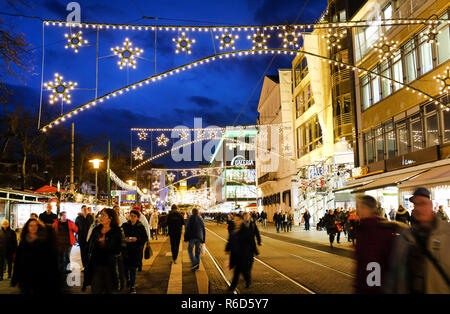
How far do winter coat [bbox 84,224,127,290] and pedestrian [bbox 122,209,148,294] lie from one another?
85.4 inches

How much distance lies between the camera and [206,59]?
1130cm

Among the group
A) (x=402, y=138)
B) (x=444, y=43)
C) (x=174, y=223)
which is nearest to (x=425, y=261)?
(x=174, y=223)

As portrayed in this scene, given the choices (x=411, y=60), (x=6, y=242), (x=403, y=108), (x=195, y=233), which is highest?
(x=411, y=60)

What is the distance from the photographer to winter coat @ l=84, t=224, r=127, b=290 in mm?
6527

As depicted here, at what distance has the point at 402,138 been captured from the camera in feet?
80.6

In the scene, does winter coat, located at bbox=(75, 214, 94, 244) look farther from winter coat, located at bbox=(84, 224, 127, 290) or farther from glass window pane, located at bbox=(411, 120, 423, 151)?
glass window pane, located at bbox=(411, 120, 423, 151)

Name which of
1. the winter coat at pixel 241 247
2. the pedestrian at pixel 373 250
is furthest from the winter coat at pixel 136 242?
the pedestrian at pixel 373 250

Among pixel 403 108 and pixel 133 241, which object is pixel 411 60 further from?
pixel 133 241

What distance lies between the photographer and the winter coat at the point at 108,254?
6.53 metres

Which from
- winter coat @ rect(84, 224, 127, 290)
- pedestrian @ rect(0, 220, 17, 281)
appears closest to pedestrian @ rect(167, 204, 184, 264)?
pedestrian @ rect(0, 220, 17, 281)

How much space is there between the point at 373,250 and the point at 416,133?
20189 mm

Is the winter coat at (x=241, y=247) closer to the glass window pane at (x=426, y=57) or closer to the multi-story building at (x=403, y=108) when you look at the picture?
the multi-story building at (x=403, y=108)

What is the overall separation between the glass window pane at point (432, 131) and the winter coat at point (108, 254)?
18.7 meters

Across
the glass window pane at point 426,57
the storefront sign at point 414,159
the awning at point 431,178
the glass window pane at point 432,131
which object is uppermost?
the glass window pane at point 426,57
